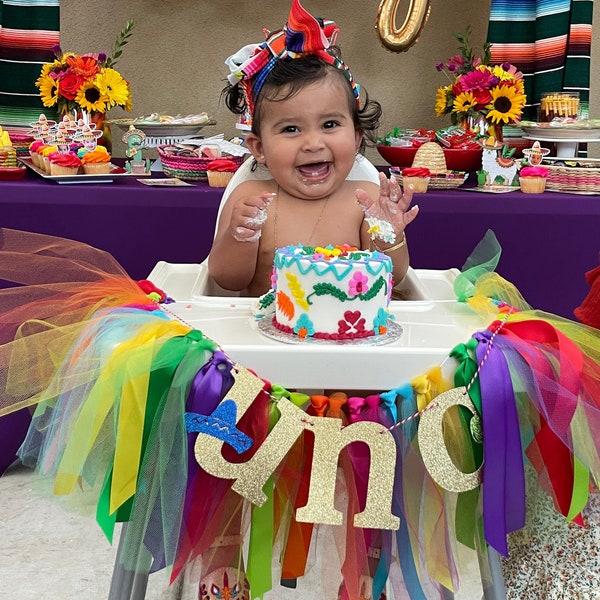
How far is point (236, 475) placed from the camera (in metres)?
0.87

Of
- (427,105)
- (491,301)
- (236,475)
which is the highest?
(427,105)

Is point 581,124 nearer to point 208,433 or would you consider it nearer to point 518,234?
point 518,234

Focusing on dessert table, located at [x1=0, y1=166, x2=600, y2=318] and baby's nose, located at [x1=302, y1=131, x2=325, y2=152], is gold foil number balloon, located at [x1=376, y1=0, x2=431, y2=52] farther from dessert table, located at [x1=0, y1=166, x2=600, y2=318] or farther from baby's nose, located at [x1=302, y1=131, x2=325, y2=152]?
baby's nose, located at [x1=302, y1=131, x2=325, y2=152]

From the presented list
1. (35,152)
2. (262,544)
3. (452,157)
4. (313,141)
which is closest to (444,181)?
(452,157)

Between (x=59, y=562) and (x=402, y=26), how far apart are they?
5.36ft

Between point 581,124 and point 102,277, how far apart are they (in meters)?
1.51

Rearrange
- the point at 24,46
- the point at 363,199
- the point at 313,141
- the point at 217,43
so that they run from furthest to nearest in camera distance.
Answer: the point at 217,43, the point at 24,46, the point at 313,141, the point at 363,199

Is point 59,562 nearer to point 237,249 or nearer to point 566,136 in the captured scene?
point 237,249

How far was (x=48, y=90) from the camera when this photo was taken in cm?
223

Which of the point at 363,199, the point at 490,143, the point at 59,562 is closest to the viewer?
the point at 363,199

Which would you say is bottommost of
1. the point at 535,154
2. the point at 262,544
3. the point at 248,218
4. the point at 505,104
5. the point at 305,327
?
the point at 262,544

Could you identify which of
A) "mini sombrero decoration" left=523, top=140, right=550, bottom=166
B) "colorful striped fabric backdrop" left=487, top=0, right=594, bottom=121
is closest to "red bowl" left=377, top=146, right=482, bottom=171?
"mini sombrero decoration" left=523, top=140, right=550, bottom=166

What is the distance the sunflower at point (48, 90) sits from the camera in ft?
7.27

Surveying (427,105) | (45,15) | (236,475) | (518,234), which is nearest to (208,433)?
(236,475)
